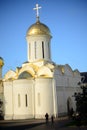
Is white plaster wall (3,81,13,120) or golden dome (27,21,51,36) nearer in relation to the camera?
Answer: white plaster wall (3,81,13,120)

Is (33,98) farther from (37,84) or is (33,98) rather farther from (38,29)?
(38,29)

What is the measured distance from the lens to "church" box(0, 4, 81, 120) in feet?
100.0

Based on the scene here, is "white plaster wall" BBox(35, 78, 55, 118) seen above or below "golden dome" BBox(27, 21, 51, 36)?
below

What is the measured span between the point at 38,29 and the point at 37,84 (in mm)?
7318

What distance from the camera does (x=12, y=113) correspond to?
105 ft

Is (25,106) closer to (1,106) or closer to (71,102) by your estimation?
(1,106)

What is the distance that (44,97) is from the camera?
3019cm

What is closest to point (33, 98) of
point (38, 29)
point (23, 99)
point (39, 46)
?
point (23, 99)

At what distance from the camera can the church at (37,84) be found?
3047 cm

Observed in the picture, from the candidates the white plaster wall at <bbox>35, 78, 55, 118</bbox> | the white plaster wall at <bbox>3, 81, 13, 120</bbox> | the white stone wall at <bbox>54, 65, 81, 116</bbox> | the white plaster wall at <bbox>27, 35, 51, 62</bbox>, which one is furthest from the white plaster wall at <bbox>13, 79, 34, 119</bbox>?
the white plaster wall at <bbox>27, 35, 51, 62</bbox>

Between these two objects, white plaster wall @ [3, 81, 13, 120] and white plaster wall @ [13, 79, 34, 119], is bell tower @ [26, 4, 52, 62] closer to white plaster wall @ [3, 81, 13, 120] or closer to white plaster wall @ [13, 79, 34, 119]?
white plaster wall @ [13, 79, 34, 119]

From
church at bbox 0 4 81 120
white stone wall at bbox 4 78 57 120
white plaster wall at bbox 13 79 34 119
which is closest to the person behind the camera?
white stone wall at bbox 4 78 57 120

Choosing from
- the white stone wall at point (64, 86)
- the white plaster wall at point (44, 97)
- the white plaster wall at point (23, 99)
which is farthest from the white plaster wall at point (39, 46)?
the white plaster wall at point (44, 97)

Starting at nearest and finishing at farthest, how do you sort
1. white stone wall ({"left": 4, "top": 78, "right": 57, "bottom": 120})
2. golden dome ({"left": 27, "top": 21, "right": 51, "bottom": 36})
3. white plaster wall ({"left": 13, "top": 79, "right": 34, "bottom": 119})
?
white stone wall ({"left": 4, "top": 78, "right": 57, "bottom": 120}) < white plaster wall ({"left": 13, "top": 79, "right": 34, "bottom": 119}) < golden dome ({"left": 27, "top": 21, "right": 51, "bottom": 36})
